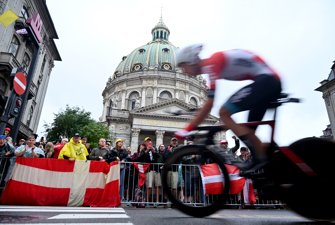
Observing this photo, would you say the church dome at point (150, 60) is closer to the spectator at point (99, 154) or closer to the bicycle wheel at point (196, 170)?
the spectator at point (99, 154)

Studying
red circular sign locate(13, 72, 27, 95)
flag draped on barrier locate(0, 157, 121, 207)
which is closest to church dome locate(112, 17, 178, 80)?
red circular sign locate(13, 72, 27, 95)

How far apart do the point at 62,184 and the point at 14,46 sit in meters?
20.5

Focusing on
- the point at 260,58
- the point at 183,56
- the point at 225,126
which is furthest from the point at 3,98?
the point at 260,58

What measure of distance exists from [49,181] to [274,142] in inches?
230

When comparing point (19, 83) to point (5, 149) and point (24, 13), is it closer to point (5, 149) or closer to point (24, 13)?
point (5, 149)

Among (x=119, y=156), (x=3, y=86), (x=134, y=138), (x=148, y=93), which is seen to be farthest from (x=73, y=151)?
(x=148, y=93)

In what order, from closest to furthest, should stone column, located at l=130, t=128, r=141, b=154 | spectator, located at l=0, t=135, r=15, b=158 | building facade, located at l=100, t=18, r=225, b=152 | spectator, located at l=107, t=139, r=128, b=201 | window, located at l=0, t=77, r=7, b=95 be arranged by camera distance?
spectator, located at l=0, t=135, r=15, b=158 → spectator, located at l=107, t=139, r=128, b=201 → window, located at l=0, t=77, r=7, b=95 → stone column, located at l=130, t=128, r=141, b=154 → building facade, located at l=100, t=18, r=225, b=152

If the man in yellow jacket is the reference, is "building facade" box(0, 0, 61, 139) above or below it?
above

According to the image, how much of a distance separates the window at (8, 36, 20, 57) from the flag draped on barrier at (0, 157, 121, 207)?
18.7 metres

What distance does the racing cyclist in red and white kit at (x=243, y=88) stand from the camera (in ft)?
Result: 8.34

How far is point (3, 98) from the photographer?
14.8 ft

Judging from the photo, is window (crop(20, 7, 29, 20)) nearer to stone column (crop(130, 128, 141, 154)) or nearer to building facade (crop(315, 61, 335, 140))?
stone column (crop(130, 128, 141, 154))

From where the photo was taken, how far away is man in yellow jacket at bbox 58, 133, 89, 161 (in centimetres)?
682

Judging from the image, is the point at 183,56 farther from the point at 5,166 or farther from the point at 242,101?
the point at 5,166
